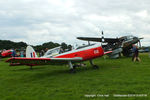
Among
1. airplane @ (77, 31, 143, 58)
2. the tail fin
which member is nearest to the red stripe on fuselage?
the tail fin

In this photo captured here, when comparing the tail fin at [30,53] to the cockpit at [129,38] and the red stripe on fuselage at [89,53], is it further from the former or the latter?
the cockpit at [129,38]

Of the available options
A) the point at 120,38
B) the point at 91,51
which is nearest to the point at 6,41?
the point at 120,38

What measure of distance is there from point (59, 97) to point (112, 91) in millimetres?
1627

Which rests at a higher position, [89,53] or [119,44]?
[119,44]

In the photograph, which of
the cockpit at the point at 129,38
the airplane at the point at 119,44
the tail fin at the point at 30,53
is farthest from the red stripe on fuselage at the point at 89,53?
the cockpit at the point at 129,38

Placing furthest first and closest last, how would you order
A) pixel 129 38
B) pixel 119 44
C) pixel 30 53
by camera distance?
pixel 119 44 → pixel 129 38 → pixel 30 53

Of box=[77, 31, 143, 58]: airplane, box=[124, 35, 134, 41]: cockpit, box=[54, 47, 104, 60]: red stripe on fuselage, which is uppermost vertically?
box=[124, 35, 134, 41]: cockpit

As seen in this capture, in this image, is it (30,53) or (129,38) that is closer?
(30,53)

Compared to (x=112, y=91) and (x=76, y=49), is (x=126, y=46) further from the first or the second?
(x=112, y=91)

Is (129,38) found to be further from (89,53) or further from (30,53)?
(30,53)

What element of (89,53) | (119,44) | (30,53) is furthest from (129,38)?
(30,53)

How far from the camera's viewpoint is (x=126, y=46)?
1891 cm

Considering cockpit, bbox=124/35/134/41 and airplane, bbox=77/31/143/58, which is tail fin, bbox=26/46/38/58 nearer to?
airplane, bbox=77/31/143/58

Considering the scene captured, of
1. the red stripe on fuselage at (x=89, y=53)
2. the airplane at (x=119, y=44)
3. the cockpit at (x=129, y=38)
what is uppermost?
the cockpit at (x=129, y=38)
